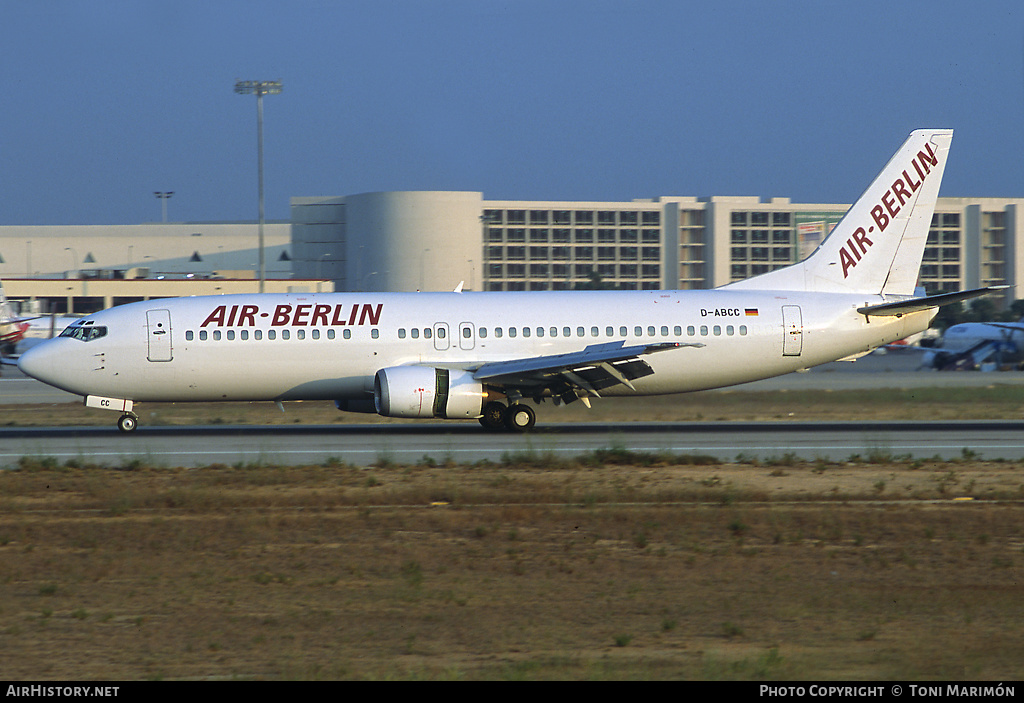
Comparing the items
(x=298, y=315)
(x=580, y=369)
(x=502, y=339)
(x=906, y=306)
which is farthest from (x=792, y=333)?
(x=298, y=315)

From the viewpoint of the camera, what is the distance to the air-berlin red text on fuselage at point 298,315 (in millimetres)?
23922

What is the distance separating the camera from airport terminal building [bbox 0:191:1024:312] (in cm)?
10775

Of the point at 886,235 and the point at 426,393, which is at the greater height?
the point at 886,235

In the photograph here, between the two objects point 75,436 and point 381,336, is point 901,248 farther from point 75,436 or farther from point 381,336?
point 75,436

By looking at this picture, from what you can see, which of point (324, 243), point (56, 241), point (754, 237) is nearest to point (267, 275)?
point (324, 243)

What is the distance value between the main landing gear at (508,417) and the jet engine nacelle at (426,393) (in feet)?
2.84

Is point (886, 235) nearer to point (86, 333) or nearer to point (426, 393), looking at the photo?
point (426, 393)

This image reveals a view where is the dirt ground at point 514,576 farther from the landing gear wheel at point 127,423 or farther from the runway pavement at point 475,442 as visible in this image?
the landing gear wheel at point 127,423

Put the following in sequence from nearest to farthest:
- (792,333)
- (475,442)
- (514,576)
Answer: (514,576), (475,442), (792,333)

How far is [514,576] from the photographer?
10.1 m

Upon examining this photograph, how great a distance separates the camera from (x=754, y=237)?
122m

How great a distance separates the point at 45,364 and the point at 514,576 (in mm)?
17161

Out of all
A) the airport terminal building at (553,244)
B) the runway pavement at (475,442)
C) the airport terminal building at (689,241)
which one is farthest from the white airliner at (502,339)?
the airport terminal building at (689,241)

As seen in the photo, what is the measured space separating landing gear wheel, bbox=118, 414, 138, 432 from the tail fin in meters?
14.8
